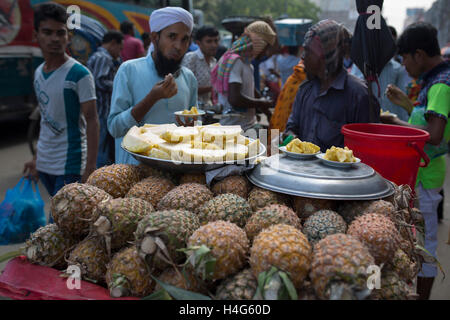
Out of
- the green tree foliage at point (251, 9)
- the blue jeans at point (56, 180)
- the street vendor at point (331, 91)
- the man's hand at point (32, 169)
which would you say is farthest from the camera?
the green tree foliage at point (251, 9)

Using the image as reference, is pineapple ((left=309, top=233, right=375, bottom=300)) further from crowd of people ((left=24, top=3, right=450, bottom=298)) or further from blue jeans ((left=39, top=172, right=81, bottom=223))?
blue jeans ((left=39, top=172, right=81, bottom=223))

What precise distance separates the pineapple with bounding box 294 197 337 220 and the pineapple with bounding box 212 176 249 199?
11.4 inches

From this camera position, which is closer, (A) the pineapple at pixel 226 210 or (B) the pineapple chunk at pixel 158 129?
(A) the pineapple at pixel 226 210

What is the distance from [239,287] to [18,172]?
22.7 ft

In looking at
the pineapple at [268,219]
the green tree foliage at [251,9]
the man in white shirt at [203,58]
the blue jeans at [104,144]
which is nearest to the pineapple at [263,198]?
the pineapple at [268,219]

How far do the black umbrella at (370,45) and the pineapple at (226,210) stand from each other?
182 cm

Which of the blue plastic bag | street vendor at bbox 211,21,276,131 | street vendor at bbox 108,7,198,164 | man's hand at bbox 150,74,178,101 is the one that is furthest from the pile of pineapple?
street vendor at bbox 211,21,276,131

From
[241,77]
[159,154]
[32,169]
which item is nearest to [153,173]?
[159,154]

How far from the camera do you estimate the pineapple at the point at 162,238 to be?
1308 mm

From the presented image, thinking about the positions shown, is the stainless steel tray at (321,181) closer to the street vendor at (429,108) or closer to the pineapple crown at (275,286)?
the pineapple crown at (275,286)

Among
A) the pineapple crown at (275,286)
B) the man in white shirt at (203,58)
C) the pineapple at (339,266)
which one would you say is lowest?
the pineapple crown at (275,286)

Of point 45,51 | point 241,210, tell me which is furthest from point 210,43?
point 241,210

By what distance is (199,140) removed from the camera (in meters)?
2.00
